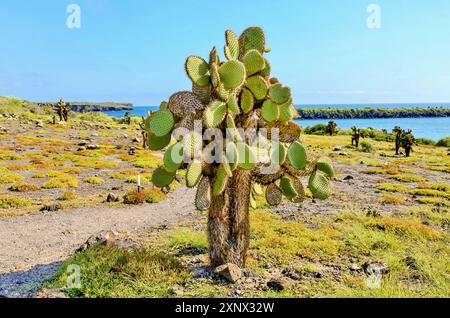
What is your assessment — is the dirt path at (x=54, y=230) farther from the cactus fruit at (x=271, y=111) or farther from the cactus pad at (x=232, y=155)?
the cactus fruit at (x=271, y=111)

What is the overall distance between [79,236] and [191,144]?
7113mm

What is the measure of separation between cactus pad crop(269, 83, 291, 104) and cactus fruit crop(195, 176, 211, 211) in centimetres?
219

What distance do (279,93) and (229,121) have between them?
1267 millimetres

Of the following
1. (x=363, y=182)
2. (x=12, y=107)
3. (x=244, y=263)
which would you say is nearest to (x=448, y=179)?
(x=363, y=182)

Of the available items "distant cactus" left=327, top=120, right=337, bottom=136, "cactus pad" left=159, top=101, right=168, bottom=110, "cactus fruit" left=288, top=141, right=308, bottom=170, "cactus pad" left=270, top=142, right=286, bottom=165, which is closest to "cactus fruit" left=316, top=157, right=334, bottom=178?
"cactus fruit" left=288, top=141, right=308, bottom=170

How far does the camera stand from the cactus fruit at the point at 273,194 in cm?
950

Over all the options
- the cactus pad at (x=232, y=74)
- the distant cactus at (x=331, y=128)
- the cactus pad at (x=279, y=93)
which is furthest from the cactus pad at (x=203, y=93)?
the distant cactus at (x=331, y=128)

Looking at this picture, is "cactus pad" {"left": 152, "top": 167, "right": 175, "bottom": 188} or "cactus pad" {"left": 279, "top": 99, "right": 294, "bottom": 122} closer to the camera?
"cactus pad" {"left": 279, "top": 99, "right": 294, "bottom": 122}

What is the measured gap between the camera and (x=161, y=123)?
26.7ft

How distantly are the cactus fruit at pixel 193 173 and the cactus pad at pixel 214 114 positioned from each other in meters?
0.86

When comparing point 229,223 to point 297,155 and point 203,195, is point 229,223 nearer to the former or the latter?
point 203,195

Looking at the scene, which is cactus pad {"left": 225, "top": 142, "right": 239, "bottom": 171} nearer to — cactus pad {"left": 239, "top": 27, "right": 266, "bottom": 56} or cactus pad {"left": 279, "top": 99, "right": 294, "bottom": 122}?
cactus pad {"left": 279, "top": 99, "right": 294, "bottom": 122}

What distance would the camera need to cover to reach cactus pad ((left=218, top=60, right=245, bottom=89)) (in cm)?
734

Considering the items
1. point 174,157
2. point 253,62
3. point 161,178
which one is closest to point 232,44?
point 253,62
